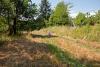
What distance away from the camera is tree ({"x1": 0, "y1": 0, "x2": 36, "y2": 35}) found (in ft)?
58.4

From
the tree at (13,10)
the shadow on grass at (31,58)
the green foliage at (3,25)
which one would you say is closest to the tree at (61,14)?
the tree at (13,10)

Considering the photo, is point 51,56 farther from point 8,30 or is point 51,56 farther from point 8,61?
point 8,30

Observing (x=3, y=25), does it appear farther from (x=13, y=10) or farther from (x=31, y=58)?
(x=31, y=58)

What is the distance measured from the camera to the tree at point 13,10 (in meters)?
17.8

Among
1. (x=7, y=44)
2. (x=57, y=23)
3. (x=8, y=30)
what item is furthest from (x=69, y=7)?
(x=7, y=44)

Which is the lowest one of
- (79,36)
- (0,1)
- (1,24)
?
(79,36)

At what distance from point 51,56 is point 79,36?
39.9 ft

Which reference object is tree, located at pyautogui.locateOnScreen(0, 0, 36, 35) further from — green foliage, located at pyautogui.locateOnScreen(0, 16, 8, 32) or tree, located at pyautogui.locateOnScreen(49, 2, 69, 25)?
tree, located at pyautogui.locateOnScreen(49, 2, 69, 25)

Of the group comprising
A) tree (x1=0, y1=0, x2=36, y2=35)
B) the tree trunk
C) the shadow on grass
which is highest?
tree (x1=0, y1=0, x2=36, y2=35)

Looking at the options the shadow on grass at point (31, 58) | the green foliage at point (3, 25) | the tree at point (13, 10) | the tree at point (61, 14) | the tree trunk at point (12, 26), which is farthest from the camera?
the tree at point (61, 14)

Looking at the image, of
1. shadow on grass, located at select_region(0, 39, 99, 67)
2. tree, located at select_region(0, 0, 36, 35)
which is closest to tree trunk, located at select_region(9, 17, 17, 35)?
tree, located at select_region(0, 0, 36, 35)

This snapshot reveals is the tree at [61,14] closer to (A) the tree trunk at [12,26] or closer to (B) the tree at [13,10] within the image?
(B) the tree at [13,10]

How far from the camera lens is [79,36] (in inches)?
867

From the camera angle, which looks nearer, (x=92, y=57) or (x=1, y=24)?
(x=92, y=57)
